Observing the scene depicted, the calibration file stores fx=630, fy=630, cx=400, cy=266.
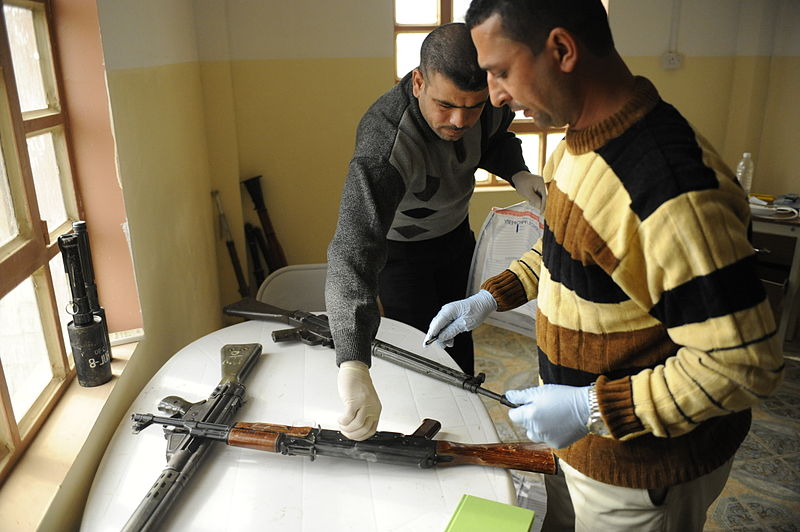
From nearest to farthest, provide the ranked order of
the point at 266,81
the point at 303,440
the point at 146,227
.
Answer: the point at 303,440 < the point at 146,227 < the point at 266,81

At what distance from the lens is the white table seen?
1214mm

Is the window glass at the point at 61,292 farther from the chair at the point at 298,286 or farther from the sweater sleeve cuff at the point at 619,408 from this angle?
the sweater sleeve cuff at the point at 619,408

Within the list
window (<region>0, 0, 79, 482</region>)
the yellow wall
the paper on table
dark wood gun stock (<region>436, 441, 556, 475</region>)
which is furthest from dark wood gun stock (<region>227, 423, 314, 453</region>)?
the yellow wall

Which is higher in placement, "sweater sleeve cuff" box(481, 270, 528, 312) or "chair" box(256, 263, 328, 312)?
"sweater sleeve cuff" box(481, 270, 528, 312)

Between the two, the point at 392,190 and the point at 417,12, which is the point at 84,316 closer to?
the point at 392,190

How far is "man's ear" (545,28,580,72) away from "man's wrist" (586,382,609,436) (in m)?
0.54

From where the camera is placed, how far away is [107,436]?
153 cm

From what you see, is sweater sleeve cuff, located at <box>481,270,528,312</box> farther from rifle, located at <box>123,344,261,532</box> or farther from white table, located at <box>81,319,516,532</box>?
rifle, located at <box>123,344,261,532</box>

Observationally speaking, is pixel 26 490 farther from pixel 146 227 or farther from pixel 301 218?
pixel 301 218

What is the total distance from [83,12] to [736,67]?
12.1 ft

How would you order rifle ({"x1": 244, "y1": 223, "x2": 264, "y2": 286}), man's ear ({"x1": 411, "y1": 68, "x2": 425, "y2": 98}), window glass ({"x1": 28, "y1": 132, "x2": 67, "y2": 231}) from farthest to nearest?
rifle ({"x1": 244, "y1": 223, "x2": 264, "y2": 286}), man's ear ({"x1": 411, "y1": 68, "x2": 425, "y2": 98}), window glass ({"x1": 28, "y1": 132, "x2": 67, "y2": 231})

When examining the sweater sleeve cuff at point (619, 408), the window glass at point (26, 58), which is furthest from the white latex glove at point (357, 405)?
the window glass at point (26, 58)

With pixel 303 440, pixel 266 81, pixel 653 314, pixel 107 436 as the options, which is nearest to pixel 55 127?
pixel 107 436

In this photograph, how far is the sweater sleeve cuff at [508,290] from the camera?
5.07 feet
